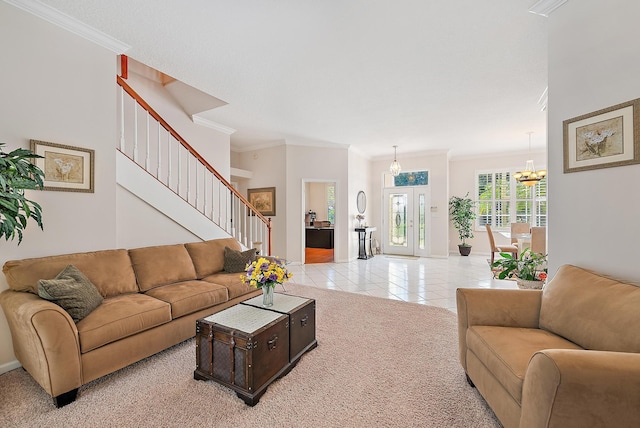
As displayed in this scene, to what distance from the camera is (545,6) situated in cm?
218

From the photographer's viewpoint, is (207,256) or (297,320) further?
(207,256)

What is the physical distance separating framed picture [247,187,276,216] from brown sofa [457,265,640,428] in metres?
5.11

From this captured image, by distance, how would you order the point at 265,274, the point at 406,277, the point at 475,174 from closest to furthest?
the point at 265,274
the point at 406,277
the point at 475,174

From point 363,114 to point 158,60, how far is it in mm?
3054

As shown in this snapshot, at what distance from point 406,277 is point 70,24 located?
5680mm

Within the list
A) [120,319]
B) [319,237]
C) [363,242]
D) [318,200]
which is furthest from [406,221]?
[120,319]

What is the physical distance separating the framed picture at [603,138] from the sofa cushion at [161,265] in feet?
12.3

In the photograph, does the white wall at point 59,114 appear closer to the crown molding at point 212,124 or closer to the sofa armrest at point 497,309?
the crown molding at point 212,124

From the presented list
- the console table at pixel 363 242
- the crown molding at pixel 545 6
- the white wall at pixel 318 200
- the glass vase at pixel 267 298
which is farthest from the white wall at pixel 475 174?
the glass vase at pixel 267 298

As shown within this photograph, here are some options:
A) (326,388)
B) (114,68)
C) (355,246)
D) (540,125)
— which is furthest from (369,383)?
(540,125)

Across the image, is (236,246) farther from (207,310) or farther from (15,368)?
(15,368)

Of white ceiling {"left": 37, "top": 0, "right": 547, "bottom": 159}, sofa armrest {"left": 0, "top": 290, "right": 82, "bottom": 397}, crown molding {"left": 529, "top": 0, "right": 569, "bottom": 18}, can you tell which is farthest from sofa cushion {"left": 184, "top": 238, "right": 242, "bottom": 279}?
crown molding {"left": 529, "top": 0, "right": 569, "bottom": 18}

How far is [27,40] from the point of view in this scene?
88.5 inches

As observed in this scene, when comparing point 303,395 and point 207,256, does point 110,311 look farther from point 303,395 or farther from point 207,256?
point 303,395
